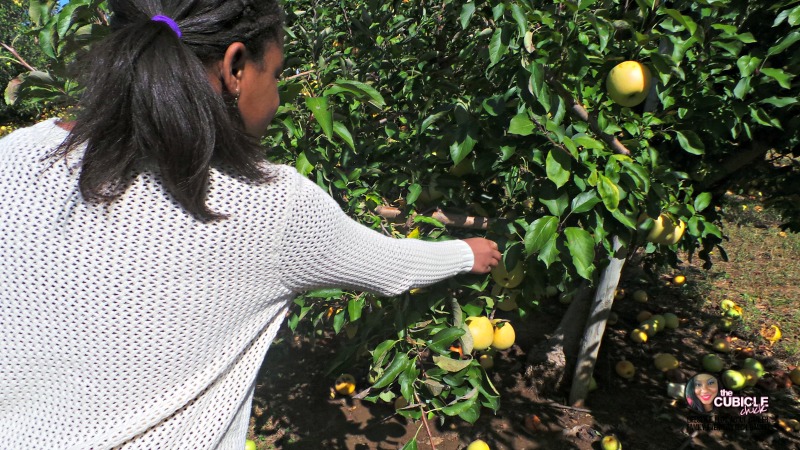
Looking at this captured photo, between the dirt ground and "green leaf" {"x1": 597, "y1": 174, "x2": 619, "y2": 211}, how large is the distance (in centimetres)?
159

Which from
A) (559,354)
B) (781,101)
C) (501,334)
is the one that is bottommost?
(559,354)

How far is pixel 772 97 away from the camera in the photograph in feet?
5.53

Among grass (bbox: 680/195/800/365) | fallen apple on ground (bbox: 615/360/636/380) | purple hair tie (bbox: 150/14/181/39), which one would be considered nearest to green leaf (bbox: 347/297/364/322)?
purple hair tie (bbox: 150/14/181/39)

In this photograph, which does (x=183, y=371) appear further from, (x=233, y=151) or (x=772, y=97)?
(x=772, y=97)

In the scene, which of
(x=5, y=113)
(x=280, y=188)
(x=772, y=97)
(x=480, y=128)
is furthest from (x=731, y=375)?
(x=5, y=113)

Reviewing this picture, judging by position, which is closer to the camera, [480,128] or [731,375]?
[480,128]

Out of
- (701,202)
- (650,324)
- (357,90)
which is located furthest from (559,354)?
(357,90)

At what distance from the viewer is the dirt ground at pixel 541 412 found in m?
3.00

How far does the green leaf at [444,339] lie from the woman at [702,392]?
88.4 inches

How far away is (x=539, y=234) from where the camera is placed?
1.31m

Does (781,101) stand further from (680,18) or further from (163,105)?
(163,105)

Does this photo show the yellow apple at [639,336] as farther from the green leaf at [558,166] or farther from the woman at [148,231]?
the woman at [148,231]

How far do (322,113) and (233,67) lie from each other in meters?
0.52

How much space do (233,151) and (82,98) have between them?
0.75ft
